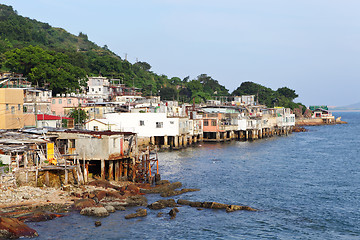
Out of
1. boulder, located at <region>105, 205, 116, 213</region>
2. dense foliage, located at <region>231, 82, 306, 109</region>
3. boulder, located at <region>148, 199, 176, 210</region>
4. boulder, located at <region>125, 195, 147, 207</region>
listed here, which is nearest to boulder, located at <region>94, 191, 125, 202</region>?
boulder, located at <region>125, 195, 147, 207</region>

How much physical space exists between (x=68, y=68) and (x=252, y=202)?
65.9 m

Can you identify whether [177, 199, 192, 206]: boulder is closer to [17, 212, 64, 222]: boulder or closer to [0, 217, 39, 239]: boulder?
[17, 212, 64, 222]: boulder

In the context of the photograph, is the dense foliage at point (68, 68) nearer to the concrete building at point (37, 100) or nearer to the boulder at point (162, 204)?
the concrete building at point (37, 100)

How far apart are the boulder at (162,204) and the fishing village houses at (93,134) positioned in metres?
7.76

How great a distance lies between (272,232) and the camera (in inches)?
1265

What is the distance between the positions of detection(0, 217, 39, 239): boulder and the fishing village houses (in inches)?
292

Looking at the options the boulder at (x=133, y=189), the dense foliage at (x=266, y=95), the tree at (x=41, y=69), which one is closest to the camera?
the boulder at (x=133, y=189)

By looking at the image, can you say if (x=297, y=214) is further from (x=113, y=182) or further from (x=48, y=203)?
(x=48, y=203)

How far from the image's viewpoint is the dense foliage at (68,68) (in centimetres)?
8856

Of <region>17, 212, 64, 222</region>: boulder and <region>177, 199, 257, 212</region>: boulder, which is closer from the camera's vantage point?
<region>17, 212, 64, 222</region>: boulder

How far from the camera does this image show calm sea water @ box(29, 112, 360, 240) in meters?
31.5

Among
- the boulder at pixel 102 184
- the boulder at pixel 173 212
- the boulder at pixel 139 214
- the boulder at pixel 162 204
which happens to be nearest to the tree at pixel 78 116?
the boulder at pixel 102 184

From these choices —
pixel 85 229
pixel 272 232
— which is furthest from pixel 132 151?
pixel 272 232

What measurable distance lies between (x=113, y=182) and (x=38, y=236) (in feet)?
47.7
